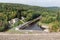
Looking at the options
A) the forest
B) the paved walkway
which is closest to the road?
the paved walkway

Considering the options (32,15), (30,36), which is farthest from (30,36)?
(32,15)

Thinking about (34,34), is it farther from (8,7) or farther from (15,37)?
(8,7)

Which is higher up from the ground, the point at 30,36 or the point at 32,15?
the point at 30,36

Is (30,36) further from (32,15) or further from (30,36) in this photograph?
(32,15)

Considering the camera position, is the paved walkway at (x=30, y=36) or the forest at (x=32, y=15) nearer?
the paved walkway at (x=30, y=36)

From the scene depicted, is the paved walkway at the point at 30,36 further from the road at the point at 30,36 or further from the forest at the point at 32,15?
the forest at the point at 32,15

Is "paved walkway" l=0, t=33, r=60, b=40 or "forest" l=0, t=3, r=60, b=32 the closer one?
"paved walkway" l=0, t=33, r=60, b=40

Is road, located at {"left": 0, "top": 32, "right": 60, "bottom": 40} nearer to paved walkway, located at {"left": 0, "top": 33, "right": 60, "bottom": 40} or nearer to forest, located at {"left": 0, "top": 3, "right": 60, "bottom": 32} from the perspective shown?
paved walkway, located at {"left": 0, "top": 33, "right": 60, "bottom": 40}

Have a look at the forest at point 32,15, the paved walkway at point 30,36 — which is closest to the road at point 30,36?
the paved walkway at point 30,36

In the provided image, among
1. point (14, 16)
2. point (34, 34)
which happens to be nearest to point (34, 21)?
point (14, 16)

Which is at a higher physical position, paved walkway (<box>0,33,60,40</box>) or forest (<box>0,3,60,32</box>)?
paved walkway (<box>0,33,60,40</box>)

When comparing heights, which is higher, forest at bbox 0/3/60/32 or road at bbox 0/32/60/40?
road at bbox 0/32/60/40
